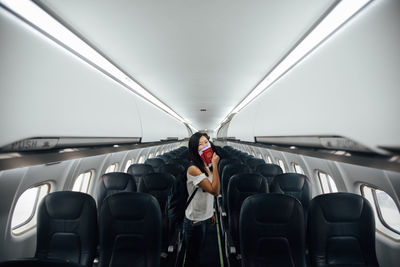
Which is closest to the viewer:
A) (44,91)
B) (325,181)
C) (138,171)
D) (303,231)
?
(44,91)

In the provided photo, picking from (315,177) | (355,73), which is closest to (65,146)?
(355,73)

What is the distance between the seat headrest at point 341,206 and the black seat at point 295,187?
126cm

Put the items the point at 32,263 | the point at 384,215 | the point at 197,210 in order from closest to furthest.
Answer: the point at 32,263 → the point at 197,210 → the point at 384,215

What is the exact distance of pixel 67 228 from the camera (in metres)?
2.13

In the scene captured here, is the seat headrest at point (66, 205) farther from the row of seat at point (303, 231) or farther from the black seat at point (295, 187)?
the black seat at point (295, 187)

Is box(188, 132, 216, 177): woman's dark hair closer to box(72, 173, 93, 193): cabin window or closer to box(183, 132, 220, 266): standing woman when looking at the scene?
box(183, 132, 220, 266): standing woman

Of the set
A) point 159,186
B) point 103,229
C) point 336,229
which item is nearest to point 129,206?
point 103,229

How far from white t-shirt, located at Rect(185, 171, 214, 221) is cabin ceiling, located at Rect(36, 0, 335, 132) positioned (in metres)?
1.91

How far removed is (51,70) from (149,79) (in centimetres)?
264

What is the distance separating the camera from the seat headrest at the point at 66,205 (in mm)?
2129

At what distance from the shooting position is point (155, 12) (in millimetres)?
2059

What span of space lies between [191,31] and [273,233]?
8.40 feet

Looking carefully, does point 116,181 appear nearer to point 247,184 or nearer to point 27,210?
point 27,210

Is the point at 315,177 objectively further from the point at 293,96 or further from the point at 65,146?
the point at 65,146
